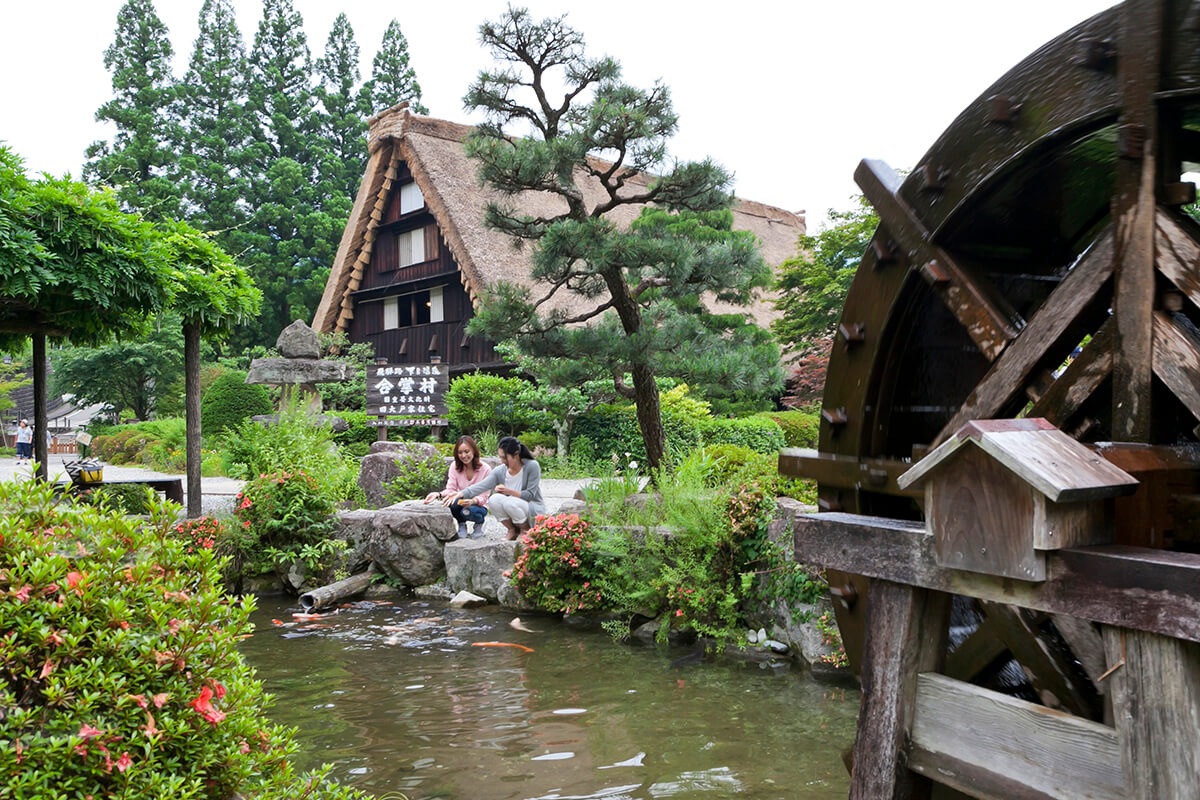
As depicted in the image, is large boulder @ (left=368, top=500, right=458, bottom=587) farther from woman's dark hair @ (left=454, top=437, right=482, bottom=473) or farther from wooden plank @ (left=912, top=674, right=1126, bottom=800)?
wooden plank @ (left=912, top=674, right=1126, bottom=800)

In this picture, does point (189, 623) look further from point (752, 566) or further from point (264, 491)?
point (264, 491)

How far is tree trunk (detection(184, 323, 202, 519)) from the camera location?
9320 millimetres

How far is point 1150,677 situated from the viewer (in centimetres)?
166

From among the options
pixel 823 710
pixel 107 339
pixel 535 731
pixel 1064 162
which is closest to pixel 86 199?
pixel 107 339

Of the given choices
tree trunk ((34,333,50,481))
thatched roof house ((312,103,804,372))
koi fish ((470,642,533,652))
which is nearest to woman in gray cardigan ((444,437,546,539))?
koi fish ((470,642,533,652))

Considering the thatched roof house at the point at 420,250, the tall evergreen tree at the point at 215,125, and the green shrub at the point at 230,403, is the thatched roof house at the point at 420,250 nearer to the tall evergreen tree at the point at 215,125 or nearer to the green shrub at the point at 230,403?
the green shrub at the point at 230,403

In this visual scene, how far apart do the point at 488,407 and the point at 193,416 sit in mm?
6352

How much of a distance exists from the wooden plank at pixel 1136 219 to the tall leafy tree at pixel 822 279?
49.4 ft

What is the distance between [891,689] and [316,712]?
3.61m

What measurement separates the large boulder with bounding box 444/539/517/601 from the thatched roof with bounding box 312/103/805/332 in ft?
29.8

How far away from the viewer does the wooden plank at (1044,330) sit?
2426 mm

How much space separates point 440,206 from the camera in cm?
1898

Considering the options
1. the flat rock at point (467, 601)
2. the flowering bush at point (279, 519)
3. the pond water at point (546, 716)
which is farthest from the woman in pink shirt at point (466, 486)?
the pond water at point (546, 716)

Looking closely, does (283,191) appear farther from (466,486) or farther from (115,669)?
(115,669)
